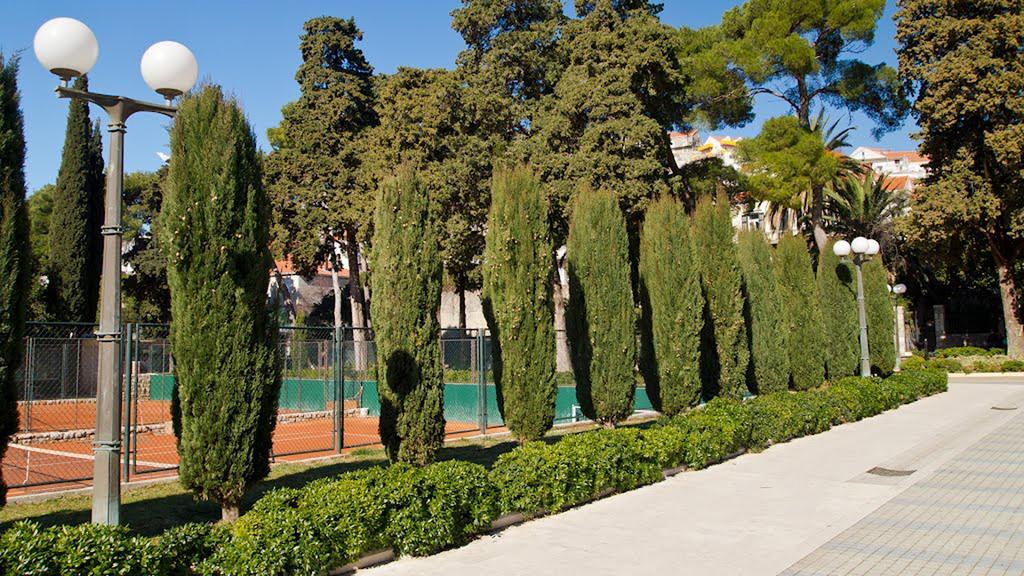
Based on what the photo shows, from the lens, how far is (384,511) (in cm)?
616

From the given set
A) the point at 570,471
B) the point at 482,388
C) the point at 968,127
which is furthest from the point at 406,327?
the point at 968,127

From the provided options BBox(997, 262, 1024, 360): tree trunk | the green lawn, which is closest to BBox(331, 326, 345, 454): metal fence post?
the green lawn


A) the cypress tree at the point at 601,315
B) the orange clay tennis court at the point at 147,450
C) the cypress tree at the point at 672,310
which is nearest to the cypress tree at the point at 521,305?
the cypress tree at the point at 601,315

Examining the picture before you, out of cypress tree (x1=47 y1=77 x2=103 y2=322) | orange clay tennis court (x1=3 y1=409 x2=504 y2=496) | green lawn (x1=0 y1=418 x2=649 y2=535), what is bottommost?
orange clay tennis court (x1=3 y1=409 x2=504 y2=496)

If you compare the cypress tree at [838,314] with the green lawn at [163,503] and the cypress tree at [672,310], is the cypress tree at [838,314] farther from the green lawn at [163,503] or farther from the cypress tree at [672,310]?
the green lawn at [163,503]

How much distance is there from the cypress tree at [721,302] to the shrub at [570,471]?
17.5 feet

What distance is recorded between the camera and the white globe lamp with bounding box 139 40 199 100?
209 inches

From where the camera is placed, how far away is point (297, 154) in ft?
108

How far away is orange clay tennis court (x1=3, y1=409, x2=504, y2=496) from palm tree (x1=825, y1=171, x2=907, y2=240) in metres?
30.2

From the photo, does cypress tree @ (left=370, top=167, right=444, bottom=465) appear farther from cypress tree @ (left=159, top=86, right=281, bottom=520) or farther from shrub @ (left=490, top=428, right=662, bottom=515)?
cypress tree @ (left=159, top=86, right=281, bottom=520)

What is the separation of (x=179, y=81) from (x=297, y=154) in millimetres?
29002

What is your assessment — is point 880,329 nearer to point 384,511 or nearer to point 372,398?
point 372,398

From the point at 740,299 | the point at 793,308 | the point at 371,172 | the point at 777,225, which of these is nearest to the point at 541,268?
the point at 740,299

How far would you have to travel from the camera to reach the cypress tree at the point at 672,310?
12898 millimetres
